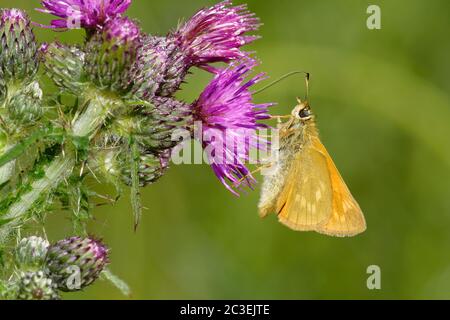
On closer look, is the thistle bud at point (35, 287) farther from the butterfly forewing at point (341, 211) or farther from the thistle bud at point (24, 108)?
the butterfly forewing at point (341, 211)

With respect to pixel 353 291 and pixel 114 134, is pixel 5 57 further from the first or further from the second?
pixel 353 291

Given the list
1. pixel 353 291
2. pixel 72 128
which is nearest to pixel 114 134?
pixel 72 128

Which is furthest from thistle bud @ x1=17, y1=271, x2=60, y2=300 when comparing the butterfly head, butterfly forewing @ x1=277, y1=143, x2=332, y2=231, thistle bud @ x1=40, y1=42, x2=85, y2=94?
the butterfly head

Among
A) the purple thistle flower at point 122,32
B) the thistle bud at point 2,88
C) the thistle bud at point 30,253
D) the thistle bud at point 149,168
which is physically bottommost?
the thistle bud at point 30,253

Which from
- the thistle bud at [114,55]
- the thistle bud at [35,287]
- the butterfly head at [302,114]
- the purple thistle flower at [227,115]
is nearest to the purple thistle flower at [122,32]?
the thistle bud at [114,55]

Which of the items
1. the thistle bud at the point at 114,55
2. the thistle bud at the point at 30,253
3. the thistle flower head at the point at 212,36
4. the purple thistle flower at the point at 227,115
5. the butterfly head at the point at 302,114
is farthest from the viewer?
the butterfly head at the point at 302,114

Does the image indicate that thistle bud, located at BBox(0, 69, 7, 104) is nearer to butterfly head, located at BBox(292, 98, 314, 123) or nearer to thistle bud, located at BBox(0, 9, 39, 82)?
thistle bud, located at BBox(0, 9, 39, 82)

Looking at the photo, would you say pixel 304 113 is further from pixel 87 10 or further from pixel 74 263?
pixel 74 263
